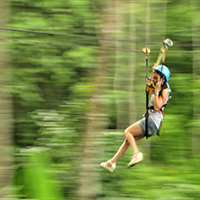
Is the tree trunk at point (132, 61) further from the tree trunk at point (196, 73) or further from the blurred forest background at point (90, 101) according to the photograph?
the tree trunk at point (196, 73)

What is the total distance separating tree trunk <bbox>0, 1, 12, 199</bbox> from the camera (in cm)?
610

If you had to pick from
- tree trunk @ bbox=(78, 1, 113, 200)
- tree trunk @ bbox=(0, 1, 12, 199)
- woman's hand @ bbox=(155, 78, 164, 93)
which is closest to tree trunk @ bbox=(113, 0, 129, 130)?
tree trunk @ bbox=(78, 1, 113, 200)

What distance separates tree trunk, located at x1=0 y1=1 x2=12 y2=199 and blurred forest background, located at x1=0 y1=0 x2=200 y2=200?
0.06 feet

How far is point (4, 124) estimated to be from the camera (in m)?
6.22

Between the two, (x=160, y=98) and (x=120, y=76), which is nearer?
(x=160, y=98)

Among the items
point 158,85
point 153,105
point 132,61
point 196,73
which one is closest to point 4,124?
point 132,61

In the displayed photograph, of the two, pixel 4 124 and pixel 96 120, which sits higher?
pixel 96 120

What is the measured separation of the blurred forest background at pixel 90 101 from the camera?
234 inches

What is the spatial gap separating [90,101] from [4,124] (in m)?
1.68

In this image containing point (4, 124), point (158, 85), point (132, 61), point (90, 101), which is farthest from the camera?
point (132, 61)

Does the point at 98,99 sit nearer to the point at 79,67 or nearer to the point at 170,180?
the point at 79,67

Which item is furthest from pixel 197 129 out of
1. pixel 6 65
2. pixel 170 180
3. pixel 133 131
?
pixel 133 131

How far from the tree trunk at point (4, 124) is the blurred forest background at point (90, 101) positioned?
0.06 ft

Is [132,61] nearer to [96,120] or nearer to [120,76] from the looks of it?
[120,76]
